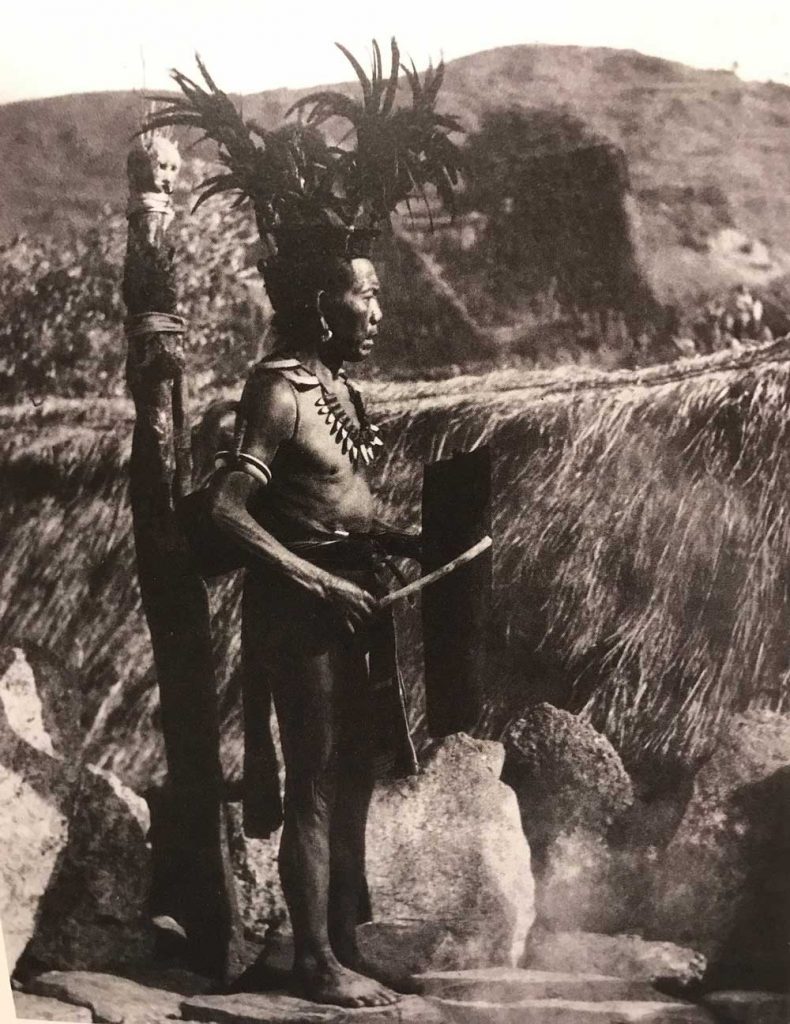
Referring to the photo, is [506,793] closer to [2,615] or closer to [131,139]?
[2,615]

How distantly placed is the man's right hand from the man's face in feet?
1.95

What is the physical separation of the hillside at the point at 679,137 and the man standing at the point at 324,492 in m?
0.17

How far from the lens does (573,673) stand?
9.88 feet

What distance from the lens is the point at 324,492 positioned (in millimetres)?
3029

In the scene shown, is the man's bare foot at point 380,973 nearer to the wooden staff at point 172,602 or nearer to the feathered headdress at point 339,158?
the wooden staff at point 172,602

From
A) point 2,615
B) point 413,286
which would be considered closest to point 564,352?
point 413,286

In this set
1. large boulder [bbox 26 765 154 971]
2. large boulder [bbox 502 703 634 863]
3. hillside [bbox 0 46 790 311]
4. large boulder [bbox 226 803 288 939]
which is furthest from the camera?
large boulder [bbox 26 765 154 971]

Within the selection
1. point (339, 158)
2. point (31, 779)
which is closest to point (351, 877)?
point (31, 779)

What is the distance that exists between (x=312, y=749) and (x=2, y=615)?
99 centimetres

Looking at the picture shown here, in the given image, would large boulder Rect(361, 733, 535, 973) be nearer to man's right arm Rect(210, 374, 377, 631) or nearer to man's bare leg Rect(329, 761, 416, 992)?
man's bare leg Rect(329, 761, 416, 992)

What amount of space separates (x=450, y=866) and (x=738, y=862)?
71 cm

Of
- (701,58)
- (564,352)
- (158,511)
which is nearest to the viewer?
(701,58)

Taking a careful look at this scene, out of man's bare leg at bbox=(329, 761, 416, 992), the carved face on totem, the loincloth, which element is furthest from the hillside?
man's bare leg at bbox=(329, 761, 416, 992)

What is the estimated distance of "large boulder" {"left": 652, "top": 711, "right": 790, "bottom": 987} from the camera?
9.42 ft
